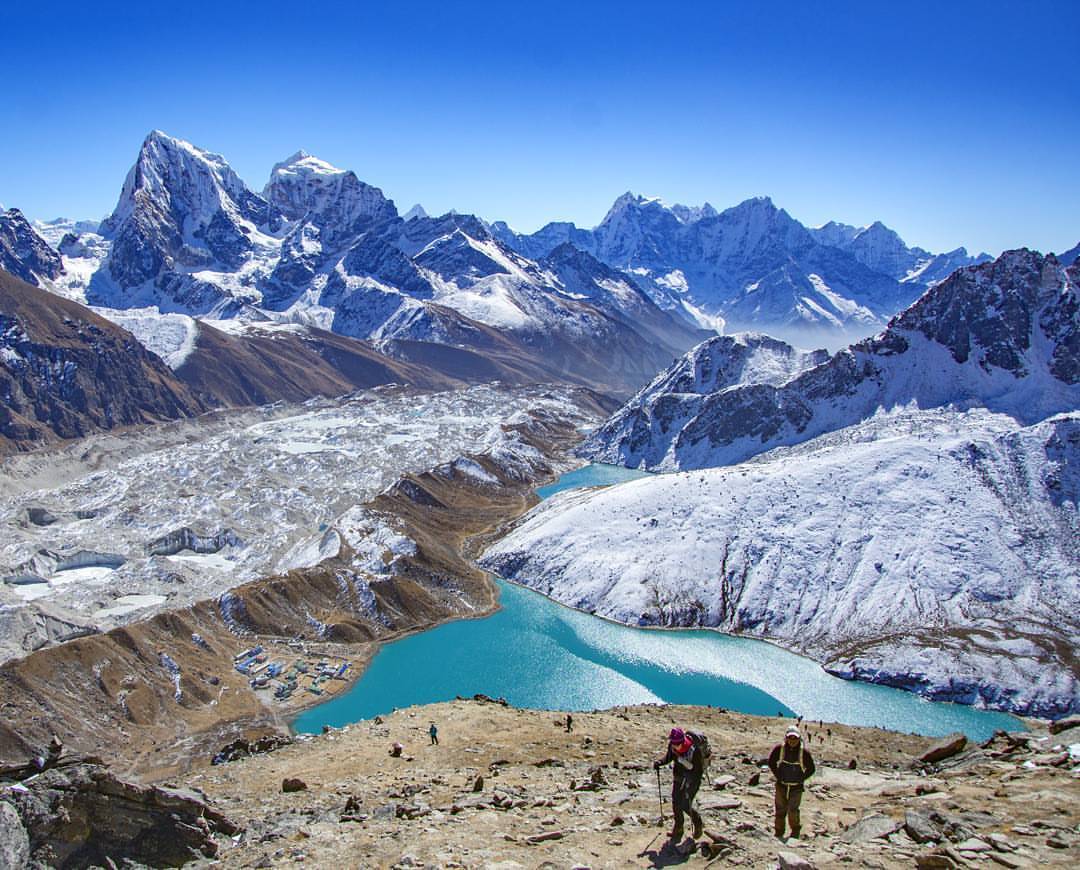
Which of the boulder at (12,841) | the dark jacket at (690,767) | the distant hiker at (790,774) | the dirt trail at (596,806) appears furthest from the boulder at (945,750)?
the boulder at (12,841)

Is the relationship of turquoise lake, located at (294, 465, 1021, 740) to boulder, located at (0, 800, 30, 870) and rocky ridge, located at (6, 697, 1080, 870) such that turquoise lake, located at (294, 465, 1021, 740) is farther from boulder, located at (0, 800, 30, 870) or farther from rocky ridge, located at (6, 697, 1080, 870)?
boulder, located at (0, 800, 30, 870)

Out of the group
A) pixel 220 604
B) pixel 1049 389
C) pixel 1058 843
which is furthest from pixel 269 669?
pixel 1049 389

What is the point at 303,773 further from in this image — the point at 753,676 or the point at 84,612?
the point at 84,612

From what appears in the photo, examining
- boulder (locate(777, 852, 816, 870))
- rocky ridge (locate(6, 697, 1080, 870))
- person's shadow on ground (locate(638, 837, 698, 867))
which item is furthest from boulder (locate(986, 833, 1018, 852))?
person's shadow on ground (locate(638, 837, 698, 867))

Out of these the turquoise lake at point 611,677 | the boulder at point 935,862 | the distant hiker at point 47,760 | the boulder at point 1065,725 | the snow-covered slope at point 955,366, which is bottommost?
the turquoise lake at point 611,677

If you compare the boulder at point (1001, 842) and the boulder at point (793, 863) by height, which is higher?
the boulder at point (1001, 842)

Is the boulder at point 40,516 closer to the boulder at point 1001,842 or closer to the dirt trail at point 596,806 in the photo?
the dirt trail at point 596,806
